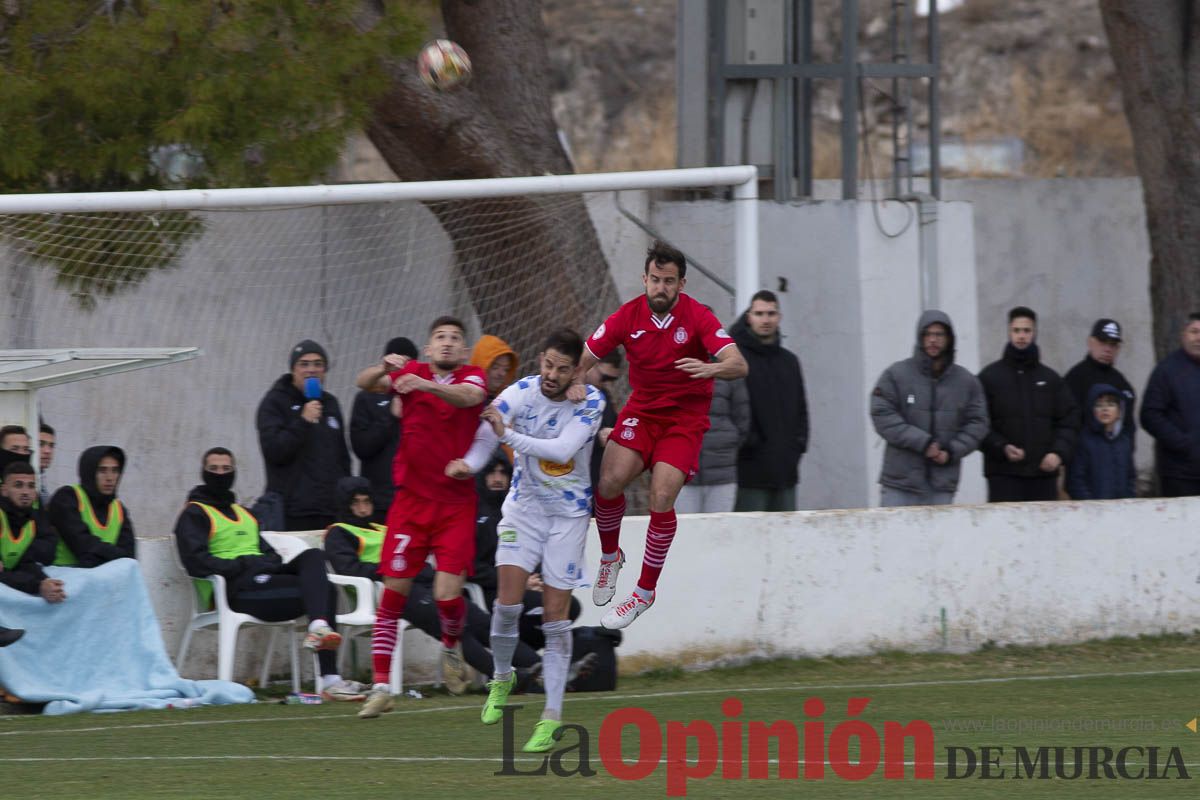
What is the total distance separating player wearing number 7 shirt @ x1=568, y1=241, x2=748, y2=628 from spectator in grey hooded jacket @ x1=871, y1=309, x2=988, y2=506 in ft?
11.9

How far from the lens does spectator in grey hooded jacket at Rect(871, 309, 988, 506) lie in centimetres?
1216

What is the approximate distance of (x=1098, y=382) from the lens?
13094 millimetres

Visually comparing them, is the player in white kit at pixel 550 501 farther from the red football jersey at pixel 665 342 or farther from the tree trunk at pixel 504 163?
the tree trunk at pixel 504 163

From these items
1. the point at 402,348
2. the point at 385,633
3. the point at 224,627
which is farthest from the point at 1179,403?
the point at 224,627

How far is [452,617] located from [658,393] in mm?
1598

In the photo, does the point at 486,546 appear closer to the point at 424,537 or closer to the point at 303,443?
the point at 303,443

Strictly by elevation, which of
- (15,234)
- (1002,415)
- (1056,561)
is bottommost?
(1056,561)

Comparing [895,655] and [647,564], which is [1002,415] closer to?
[895,655]


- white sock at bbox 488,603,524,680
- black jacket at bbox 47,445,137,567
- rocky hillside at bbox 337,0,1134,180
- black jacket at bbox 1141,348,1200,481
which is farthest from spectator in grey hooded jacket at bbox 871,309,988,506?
rocky hillside at bbox 337,0,1134,180

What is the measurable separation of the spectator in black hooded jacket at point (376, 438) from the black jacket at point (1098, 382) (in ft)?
16.3

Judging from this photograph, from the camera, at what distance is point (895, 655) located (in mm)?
11898

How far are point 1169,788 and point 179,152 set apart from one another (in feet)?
28.1

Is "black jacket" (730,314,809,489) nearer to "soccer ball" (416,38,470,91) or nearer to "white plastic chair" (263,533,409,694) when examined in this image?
"soccer ball" (416,38,470,91)

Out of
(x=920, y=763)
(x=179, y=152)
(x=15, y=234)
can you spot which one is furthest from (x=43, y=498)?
(x=920, y=763)
